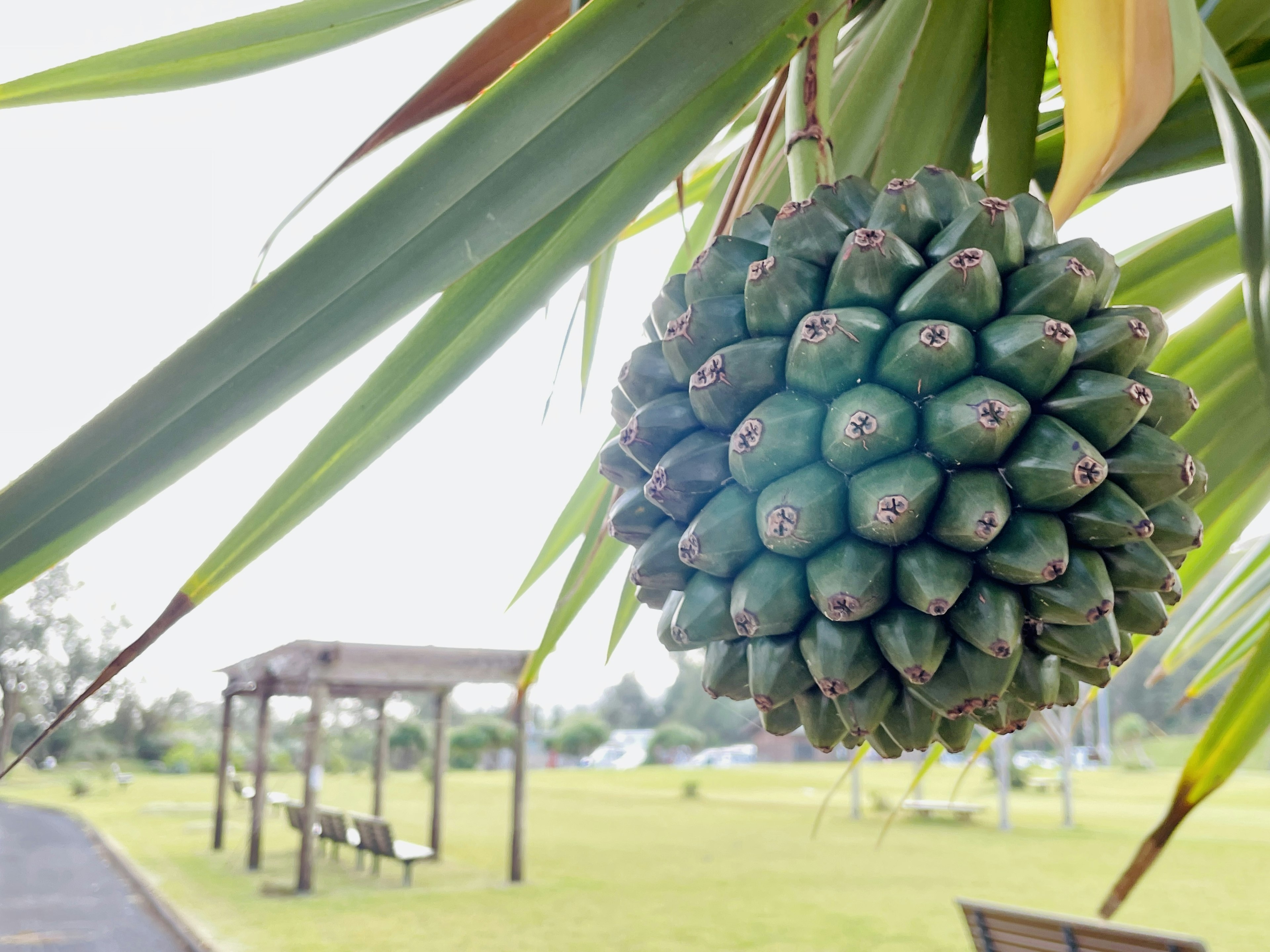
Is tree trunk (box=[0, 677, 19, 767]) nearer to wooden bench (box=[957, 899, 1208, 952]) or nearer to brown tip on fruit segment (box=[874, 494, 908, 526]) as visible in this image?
wooden bench (box=[957, 899, 1208, 952])

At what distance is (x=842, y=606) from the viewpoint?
0.52 meters

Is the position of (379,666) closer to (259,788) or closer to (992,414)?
(259,788)

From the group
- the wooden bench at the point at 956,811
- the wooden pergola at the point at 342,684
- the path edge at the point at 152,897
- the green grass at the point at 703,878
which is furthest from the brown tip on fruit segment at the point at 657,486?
the wooden bench at the point at 956,811

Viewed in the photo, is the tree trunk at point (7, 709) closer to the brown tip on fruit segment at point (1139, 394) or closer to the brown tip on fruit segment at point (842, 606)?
the brown tip on fruit segment at point (842, 606)

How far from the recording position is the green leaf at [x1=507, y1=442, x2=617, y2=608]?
3.30 ft

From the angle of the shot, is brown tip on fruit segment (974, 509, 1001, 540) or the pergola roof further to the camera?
the pergola roof

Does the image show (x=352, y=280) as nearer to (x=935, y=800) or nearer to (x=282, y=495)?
(x=282, y=495)

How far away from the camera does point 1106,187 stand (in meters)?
0.87

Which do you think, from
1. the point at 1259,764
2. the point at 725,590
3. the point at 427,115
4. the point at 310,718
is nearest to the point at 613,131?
the point at 725,590

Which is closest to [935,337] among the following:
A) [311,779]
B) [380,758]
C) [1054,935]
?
[1054,935]

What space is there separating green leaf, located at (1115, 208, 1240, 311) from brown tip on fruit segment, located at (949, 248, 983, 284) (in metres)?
0.42

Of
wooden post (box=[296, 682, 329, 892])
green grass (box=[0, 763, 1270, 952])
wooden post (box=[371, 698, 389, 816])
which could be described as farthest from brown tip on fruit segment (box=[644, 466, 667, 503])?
wooden post (box=[371, 698, 389, 816])

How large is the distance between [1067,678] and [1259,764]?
39.9 m

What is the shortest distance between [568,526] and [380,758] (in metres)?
11.1
